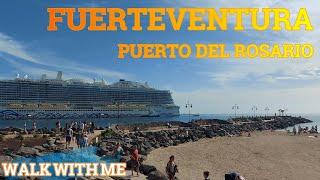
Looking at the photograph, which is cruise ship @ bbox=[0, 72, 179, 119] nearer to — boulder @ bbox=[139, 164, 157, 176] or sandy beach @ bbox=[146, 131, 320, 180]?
sandy beach @ bbox=[146, 131, 320, 180]

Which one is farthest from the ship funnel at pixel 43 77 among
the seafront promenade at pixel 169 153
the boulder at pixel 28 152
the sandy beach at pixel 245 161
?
the boulder at pixel 28 152

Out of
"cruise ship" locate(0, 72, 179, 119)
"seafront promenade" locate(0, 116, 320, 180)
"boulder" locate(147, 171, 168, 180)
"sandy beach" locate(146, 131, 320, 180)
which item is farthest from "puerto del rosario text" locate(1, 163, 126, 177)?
"cruise ship" locate(0, 72, 179, 119)

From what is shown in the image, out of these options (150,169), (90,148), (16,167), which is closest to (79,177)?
(16,167)

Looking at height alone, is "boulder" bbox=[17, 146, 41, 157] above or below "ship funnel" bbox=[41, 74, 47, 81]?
below

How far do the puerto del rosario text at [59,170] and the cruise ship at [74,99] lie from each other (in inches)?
3913

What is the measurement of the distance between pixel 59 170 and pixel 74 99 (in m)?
109

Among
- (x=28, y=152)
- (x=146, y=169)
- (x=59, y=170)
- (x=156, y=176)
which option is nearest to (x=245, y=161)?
(x=146, y=169)

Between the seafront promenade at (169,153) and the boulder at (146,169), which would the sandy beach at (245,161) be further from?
the boulder at (146,169)

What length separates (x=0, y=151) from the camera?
22.6 meters

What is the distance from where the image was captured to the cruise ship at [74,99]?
116m

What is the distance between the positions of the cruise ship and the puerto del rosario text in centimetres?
9940

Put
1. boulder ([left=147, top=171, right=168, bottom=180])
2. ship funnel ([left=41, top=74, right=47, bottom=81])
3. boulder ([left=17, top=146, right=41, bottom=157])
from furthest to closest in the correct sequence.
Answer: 1. ship funnel ([left=41, top=74, right=47, bottom=81])
2. boulder ([left=17, top=146, right=41, bottom=157])
3. boulder ([left=147, top=171, right=168, bottom=180])

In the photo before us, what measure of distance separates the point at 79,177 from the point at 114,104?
112 metres

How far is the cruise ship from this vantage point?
11600 centimetres
